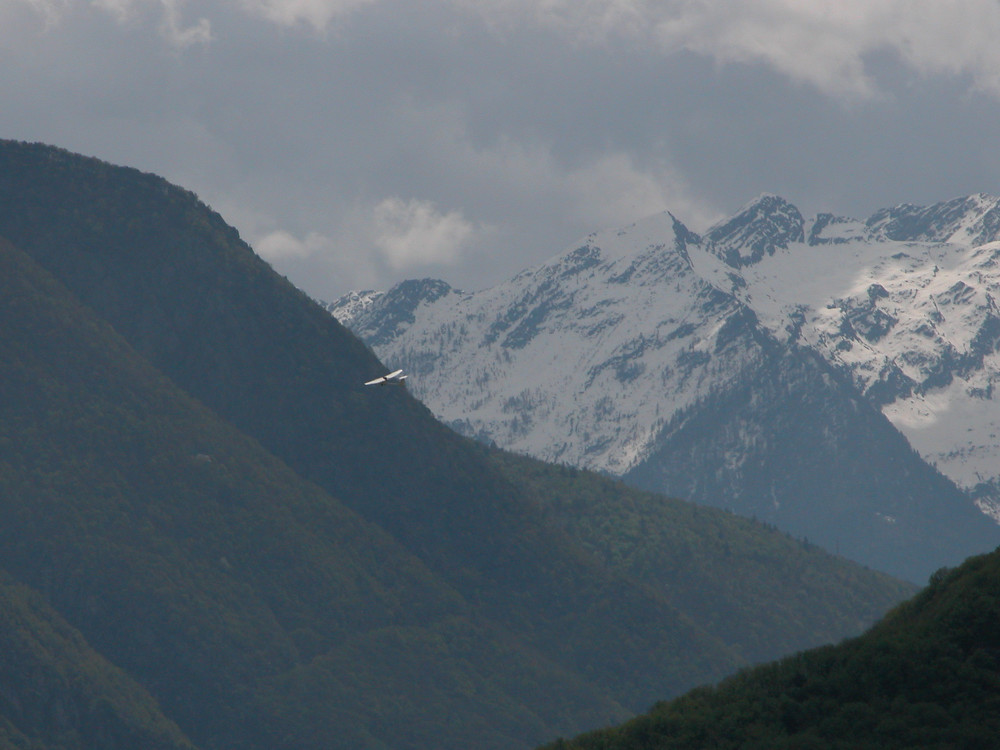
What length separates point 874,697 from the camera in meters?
Answer: 170

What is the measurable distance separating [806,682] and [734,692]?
941 cm

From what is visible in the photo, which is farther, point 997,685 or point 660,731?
point 660,731

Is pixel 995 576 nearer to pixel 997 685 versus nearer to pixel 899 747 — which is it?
pixel 997 685

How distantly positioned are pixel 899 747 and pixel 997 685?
13217 millimetres

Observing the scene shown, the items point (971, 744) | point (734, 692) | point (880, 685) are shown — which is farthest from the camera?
point (734, 692)

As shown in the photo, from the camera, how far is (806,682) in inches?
6973

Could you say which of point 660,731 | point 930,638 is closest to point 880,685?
point 930,638

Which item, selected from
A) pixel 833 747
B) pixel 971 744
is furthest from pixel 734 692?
pixel 971 744

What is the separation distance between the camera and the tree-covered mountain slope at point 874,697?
162 metres

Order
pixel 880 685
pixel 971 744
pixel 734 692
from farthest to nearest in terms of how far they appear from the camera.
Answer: pixel 734 692 → pixel 880 685 → pixel 971 744

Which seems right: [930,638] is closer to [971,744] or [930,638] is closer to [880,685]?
[880,685]

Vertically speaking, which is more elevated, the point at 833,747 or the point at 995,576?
the point at 995,576

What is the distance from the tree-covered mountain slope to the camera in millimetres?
162250

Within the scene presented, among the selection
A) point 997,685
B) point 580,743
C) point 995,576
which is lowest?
point 580,743
